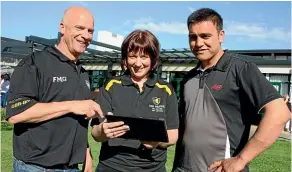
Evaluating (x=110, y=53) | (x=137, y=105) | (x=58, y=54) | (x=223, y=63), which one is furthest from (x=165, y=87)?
(x=110, y=53)

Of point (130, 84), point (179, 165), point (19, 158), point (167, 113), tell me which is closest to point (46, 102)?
point (19, 158)

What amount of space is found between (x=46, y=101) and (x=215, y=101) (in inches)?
48.7

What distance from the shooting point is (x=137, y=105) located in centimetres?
289

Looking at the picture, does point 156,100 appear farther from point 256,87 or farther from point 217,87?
point 256,87

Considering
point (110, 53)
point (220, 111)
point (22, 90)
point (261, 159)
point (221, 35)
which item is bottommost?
point (261, 159)

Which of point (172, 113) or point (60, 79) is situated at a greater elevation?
point (60, 79)

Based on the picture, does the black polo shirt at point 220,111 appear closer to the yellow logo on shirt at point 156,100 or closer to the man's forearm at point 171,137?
the man's forearm at point 171,137

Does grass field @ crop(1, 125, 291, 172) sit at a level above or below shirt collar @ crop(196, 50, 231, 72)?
below

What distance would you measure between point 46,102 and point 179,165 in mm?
1177

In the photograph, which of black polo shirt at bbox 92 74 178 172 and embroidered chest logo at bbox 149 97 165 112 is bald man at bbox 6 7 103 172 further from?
embroidered chest logo at bbox 149 97 165 112

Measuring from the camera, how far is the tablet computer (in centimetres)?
243

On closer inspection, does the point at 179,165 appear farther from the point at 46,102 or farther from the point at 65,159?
the point at 46,102

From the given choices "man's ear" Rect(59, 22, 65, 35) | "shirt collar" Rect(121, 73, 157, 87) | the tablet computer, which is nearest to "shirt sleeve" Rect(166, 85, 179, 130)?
"shirt collar" Rect(121, 73, 157, 87)

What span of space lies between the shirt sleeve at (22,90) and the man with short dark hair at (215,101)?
119 centimetres
